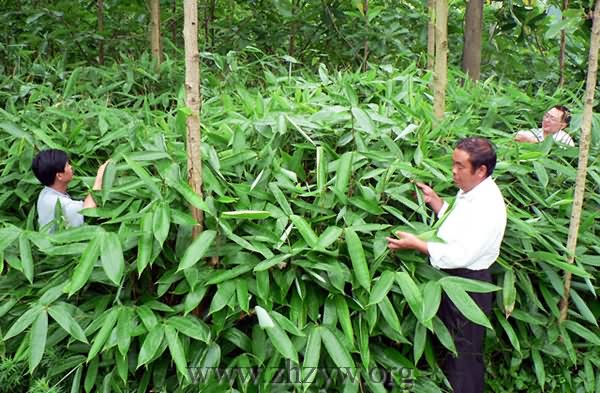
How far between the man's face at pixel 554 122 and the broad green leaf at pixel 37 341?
221 centimetres

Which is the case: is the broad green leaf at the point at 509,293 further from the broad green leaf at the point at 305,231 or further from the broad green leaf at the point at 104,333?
the broad green leaf at the point at 104,333

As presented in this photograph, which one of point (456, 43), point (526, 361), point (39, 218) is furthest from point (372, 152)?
point (456, 43)

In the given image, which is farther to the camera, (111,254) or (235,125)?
(235,125)

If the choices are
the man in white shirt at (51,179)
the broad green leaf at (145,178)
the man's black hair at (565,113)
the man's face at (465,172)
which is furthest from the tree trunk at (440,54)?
the man in white shirt at (51,179)

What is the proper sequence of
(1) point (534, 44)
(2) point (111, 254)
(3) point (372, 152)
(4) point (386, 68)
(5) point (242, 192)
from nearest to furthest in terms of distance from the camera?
(2) point (111, 254) → (5) point (242, 192) → (3) point (372, 152) → (4) point (386, 68) → (1) point (534, 44)

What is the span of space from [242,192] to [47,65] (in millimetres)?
2301

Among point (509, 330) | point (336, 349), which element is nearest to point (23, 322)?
point (336, 349)

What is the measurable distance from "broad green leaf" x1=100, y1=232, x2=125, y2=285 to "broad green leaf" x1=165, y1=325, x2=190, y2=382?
208 mm

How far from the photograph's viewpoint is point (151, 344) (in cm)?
173

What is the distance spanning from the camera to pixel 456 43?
4711 millimetres

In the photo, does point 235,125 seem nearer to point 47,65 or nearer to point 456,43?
point 47,65

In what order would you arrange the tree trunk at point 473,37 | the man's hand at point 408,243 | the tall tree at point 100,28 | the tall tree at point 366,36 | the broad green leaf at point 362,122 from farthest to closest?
the tall tree at point 100,28
the tall tree at point 366,36
the tree trunk at point 473,37
the broad green leaf at point 362,122
the man's hand at point 408,243

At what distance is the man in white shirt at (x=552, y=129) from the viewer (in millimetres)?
2707

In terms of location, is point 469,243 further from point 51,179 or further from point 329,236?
point 51,179
